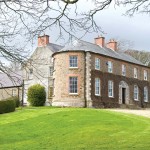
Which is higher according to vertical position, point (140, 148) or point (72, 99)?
point (72, 99)

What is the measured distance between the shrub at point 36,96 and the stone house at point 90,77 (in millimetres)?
867

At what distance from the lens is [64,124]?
Answer: 25.4 metres

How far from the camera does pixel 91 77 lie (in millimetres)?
42469

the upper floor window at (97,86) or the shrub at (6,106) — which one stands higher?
the upper floor window at (97,86)

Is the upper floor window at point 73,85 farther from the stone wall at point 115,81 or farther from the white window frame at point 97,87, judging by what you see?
the white window frame at point 97,87

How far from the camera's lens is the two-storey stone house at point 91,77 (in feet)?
137

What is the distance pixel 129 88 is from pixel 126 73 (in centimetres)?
195

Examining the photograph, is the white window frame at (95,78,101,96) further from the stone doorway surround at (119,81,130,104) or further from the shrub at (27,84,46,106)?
the shrub at (27,84,46,106)

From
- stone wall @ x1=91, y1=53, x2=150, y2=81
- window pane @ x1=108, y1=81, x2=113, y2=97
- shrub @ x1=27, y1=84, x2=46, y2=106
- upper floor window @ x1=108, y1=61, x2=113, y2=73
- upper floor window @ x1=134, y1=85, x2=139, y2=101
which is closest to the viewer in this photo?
stone wall @ x1=91, y1=53, x2=150, y2=81

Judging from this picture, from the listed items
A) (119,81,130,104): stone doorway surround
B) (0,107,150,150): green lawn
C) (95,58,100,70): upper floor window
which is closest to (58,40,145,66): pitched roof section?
(95,58,100,70): upper floor window

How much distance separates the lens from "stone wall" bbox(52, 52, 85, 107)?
4150 centimetres

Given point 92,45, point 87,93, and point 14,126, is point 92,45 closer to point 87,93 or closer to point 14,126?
point 87,93

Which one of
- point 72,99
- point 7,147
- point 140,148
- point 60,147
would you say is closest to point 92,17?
point 140,148

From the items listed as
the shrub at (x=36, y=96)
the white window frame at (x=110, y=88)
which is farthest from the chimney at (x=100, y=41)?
the shrub at (x=36, y=96)
